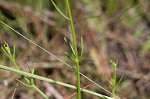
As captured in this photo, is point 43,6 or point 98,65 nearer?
point 98,65

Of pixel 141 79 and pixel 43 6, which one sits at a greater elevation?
pixel 43 6

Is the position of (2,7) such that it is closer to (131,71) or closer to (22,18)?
(22,18)

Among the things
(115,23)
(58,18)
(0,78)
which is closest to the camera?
(0,78)

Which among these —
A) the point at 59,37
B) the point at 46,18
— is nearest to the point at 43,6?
the point at 46,18

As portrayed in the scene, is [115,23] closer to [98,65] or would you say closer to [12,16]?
[98,65]

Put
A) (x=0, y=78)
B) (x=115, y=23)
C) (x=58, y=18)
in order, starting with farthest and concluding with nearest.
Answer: (x=115, y=23) < (x=58, y=18) < (x=0, y=78)

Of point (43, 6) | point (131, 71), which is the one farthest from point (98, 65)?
point (43, 6)
